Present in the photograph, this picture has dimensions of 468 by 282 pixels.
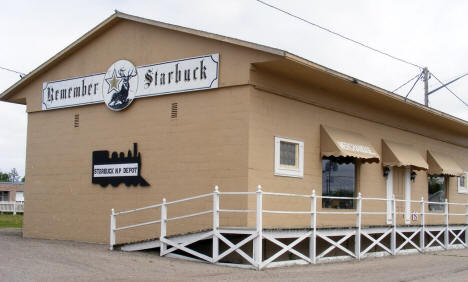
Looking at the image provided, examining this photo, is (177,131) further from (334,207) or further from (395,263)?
(395,263)

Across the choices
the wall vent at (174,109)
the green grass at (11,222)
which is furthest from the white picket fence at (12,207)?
the wall vent at (174,109)

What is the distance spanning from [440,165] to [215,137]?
417 inches

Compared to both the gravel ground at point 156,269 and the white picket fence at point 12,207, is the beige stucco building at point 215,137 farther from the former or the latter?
the white picket fence at point 12,207

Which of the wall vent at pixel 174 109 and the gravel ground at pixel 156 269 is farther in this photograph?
the wall vent at pixel 174 109

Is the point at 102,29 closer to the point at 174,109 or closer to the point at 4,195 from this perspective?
the point at 174,109

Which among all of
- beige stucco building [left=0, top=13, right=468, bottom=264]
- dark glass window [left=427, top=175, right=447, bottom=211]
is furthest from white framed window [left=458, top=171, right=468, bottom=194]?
beige stucco building [left=0, top=13, right=468, bottom=264]

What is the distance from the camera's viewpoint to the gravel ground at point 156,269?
11570 millimetres

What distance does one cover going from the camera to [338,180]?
56.7 ft

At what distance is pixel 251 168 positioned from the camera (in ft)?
46.7

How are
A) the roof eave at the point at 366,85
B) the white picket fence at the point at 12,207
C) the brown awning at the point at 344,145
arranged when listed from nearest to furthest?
the roof eave at the point at 366,85, the brown awning at the point at 344,145, the white picket fence at the point at 12,207

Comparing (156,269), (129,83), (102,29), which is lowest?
(156,269)

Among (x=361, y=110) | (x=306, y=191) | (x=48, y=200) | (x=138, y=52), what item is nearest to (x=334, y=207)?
(x=306, y=191)

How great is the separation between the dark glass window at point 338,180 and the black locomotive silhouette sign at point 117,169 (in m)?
4.77

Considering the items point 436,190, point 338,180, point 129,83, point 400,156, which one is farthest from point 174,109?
point 436,190
